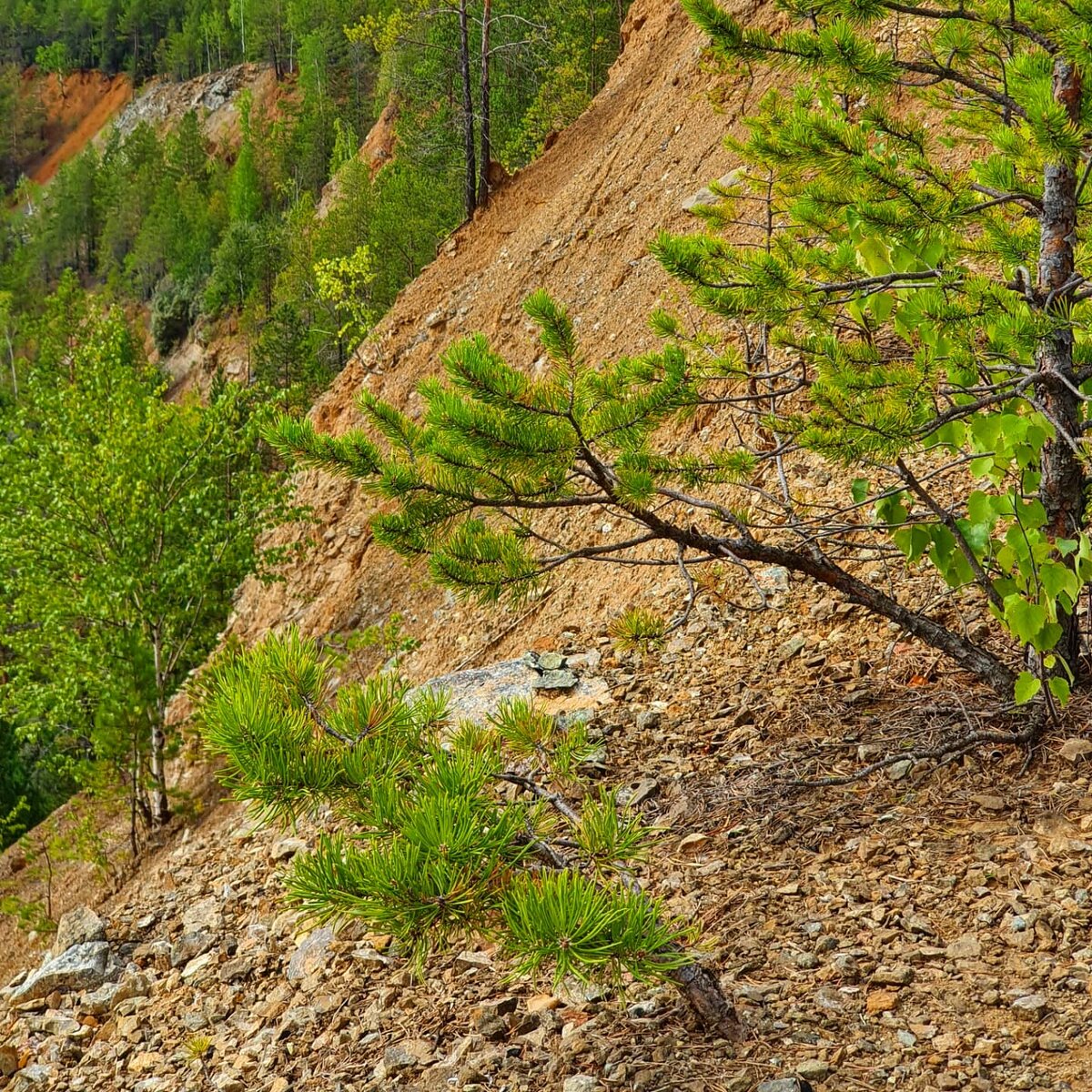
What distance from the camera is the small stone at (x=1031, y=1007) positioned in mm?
2447

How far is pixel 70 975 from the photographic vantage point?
15.6 feet

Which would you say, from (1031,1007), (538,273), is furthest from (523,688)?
(538,273)

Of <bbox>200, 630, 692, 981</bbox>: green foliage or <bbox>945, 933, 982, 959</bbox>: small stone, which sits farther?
<bbox>945, 933, 982, 959</bbox>: small stone

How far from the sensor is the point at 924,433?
3086 millimetres

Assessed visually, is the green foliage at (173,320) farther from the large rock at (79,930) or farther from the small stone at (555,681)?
the small stone at (555,681)

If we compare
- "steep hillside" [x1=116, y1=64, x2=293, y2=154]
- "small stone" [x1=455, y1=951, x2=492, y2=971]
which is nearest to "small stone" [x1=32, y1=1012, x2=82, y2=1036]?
"small stone" [x1=455, y1=951, x2=492, y2=971]

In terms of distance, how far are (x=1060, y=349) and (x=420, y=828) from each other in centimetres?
248

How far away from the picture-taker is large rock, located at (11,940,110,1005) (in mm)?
4750

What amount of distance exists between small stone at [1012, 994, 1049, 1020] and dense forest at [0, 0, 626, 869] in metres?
8.97

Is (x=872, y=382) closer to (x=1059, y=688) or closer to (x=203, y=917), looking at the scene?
(x=1059, y=688)

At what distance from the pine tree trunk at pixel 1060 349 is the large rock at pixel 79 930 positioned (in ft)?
15.8

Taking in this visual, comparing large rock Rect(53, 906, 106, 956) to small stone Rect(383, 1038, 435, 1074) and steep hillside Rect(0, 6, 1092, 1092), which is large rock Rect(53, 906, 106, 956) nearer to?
steep hillside Rect(0, 6, 1092, 1092)

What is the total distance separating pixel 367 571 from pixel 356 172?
27.1 metres

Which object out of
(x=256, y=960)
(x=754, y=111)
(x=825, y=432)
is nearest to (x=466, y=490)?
(x=825, y=432)
